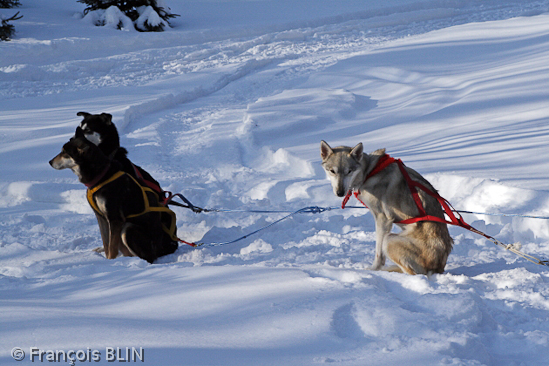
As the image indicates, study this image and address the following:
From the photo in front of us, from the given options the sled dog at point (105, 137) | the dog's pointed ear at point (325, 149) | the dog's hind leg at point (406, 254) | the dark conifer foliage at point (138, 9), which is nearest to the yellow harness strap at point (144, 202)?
the sled dog at point (105, 137)

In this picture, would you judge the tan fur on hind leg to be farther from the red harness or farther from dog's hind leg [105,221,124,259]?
dog's hind leg [105,221,124,259]

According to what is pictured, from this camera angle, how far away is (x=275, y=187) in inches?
227

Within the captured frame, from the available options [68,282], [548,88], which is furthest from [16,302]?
[548,88]

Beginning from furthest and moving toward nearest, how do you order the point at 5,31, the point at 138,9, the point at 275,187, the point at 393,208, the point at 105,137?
the point at 138,9 < the point at 5,31 < the point at 275,187 < the point at 105,137 < the point at 393,208

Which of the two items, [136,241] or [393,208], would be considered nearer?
[393,208]

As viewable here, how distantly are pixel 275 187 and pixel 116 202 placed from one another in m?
2.50

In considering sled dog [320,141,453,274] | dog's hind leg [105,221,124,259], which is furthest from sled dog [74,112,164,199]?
sled dog [320,141,453,274]

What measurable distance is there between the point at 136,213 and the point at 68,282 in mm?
1024

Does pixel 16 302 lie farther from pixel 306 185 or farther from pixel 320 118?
pixel 320 118

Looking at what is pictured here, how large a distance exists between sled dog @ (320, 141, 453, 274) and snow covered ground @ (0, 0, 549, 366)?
21 cm

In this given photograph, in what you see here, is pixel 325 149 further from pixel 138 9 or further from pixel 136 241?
pixel 138 9

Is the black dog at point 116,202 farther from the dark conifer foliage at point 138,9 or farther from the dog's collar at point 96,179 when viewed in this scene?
the dark conifer foliage at point 138,9

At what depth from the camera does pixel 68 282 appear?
2900mm

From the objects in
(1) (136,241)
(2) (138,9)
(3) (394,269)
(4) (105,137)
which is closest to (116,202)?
(1) (136,241)
